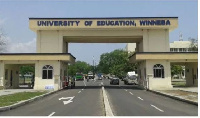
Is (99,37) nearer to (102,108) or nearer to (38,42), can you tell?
(38,42)

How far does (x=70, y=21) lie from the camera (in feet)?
124

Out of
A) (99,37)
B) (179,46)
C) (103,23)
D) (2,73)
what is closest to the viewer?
(2,73)

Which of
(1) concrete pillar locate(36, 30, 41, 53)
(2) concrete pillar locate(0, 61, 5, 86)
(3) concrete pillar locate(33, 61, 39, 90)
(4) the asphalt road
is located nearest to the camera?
(4) the asphalt road

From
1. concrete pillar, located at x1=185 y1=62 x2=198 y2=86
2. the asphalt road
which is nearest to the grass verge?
the asphalt road

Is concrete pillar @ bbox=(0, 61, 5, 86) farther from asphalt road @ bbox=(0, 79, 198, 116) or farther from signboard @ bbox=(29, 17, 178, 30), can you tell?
asphalt road @ bbox=(0, 79, 198, 116)

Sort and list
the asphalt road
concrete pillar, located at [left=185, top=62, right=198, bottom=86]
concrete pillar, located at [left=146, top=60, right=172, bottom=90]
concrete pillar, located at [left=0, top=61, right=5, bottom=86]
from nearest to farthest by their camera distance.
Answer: the asphalt road < concrete pillar, located at [left=146, top=60, right=172, bottom=90] < concrete pillar, located at [left=0, top=61, right=5, bottom=86] < concrete pillar, located at [left=185, top=62, right=198, bottom=86]

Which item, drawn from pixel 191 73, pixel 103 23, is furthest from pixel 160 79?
pixel 103 23

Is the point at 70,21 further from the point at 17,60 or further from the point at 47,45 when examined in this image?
the point at 17,60

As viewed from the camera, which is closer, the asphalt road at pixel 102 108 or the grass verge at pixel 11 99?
the asphalt road at pixel 102 108

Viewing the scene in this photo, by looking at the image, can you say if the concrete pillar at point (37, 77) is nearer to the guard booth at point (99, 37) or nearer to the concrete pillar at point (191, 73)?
the guard booth at point (99, 37)

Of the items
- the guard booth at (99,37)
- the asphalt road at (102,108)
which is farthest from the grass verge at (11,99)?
the guard booth at (99,37)

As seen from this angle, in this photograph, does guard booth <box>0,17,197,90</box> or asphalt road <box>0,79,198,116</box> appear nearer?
asphalt road <box>0,79,198,116</box>

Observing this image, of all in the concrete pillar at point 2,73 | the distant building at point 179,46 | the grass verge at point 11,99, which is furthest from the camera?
the distant building at point 179,46

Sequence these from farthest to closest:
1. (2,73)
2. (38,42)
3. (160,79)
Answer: (38,42) → (2,73) → (160,79)
